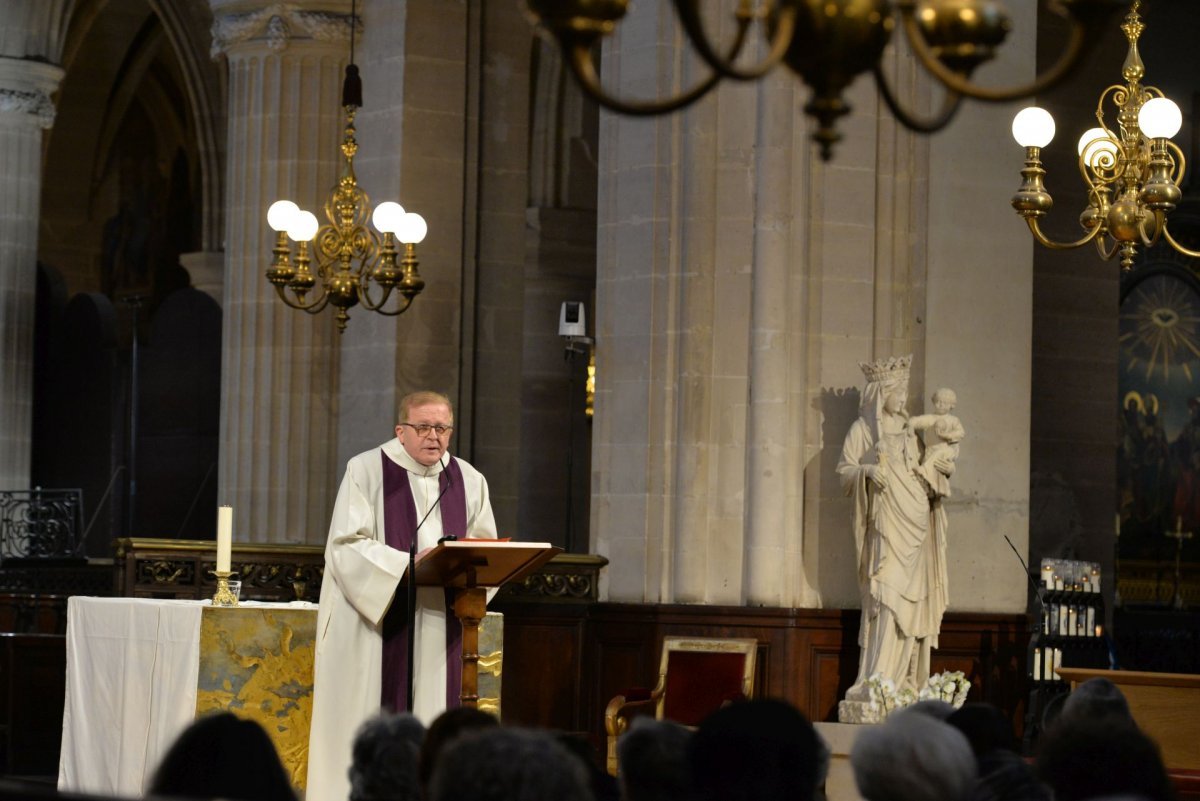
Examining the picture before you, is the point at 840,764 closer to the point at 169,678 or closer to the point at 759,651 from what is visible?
the point at 759,651

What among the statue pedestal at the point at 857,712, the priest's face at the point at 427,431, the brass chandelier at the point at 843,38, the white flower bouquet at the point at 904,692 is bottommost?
the statue pedestal at the point at 857,712

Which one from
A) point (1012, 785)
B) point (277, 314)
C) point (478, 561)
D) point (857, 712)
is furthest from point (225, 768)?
point (277, 314)

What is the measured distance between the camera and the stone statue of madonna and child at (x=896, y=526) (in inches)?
416

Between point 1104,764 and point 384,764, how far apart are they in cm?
141

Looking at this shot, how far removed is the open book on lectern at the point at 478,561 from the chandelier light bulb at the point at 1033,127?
2854 millimetres

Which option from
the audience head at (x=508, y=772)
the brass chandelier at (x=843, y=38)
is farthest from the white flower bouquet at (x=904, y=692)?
the audience head at (x=508, y=772)

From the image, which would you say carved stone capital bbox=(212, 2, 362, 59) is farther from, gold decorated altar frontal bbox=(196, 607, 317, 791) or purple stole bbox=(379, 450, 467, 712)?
purple stole bbox=(379, 450, 467, 712)

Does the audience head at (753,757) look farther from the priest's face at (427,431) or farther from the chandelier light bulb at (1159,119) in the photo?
the chandelier light bulb at (1159,119)

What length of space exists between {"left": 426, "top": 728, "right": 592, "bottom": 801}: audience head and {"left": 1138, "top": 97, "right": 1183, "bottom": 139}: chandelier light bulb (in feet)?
19.7

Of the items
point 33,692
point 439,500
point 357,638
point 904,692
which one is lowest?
point 33,692

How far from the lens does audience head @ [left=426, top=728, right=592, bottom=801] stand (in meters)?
3.32

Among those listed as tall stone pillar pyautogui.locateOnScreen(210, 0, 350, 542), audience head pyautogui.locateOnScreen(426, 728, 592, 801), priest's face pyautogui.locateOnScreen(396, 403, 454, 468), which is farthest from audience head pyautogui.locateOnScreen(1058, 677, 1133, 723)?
tall stone pillar pyautogui.locateOnScreen(210, 0, 350, 542)

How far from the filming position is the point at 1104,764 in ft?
13.2

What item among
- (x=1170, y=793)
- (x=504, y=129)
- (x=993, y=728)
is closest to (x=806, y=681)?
(x=504, y=129)
